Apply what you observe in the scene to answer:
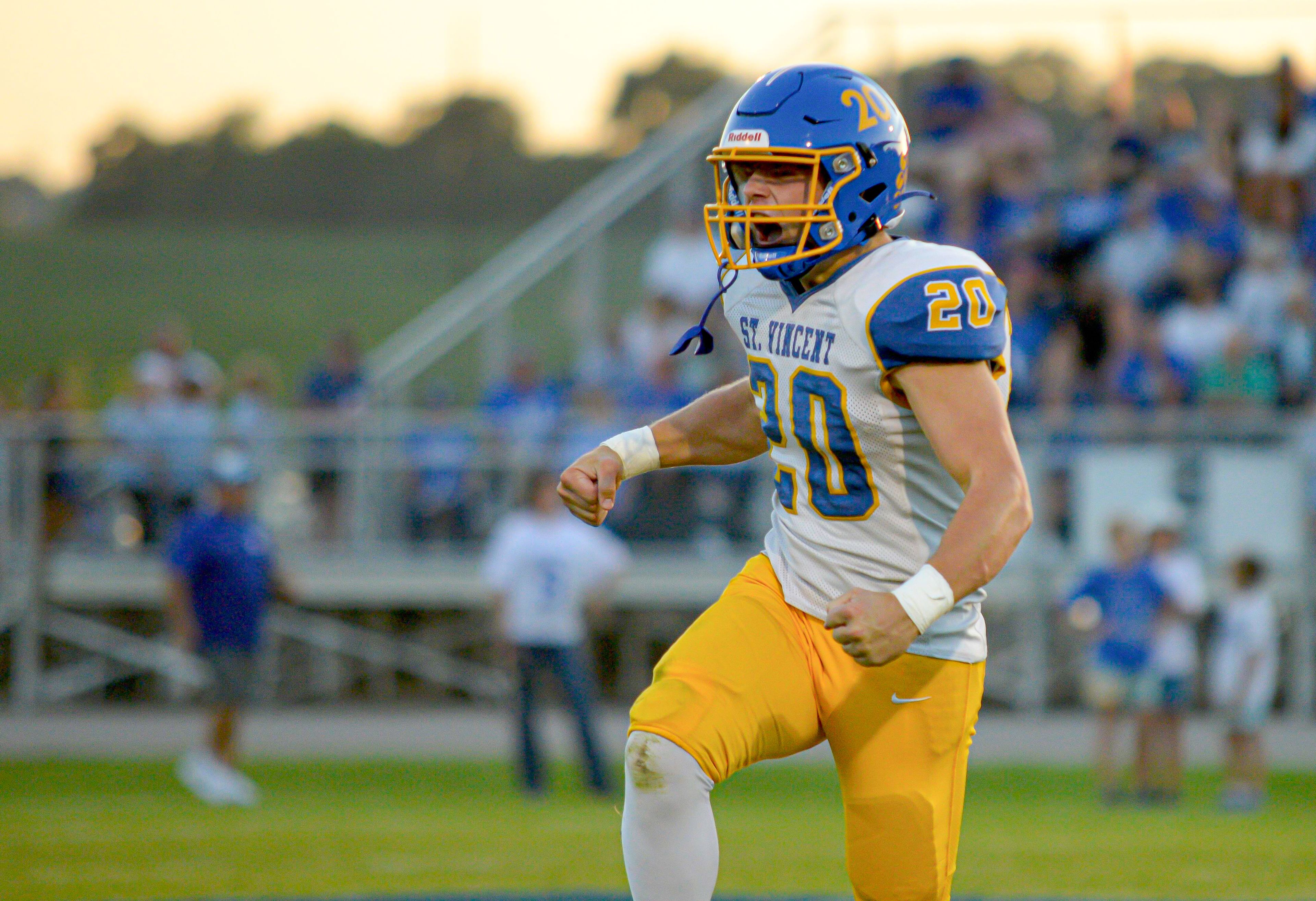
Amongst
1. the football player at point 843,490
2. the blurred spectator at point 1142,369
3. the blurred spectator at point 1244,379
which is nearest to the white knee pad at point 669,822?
the football player at point 843,490

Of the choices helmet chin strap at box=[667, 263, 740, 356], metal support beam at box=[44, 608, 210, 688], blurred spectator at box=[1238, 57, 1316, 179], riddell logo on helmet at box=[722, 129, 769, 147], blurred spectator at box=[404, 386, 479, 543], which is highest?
blurred spectator at box=[1238, 57, 1316, 179]

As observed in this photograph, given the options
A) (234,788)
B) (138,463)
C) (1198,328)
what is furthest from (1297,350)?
(138,463)

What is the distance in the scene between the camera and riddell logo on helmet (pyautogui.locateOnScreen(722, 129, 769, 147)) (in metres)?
3.29

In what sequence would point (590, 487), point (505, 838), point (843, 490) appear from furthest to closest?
point (505, 838) → point (590, 487) → point (843, 490)

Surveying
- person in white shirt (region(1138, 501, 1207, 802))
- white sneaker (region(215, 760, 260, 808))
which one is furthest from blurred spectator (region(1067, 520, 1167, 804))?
white sneaker (region(215, 760, 260, 808))

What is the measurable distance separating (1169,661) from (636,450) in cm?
630

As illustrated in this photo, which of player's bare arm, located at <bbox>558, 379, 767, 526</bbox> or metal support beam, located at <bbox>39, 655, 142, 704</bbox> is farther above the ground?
player's bare arm, located at <bbox>558, 379, 767, 526</bbox>

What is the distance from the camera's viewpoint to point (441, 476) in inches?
473

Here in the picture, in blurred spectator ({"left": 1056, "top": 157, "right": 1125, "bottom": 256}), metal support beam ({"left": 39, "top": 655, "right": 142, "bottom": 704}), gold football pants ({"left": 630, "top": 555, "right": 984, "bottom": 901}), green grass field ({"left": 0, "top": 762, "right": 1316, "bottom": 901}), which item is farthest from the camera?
metal support beam ({"left": 39, "top": 655, "right": 142, "bottom": 704})

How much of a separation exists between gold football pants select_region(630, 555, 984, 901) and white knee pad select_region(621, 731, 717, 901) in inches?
2.4

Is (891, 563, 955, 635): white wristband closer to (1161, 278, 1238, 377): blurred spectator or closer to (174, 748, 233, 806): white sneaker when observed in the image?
(174, 748, 233, 806): white sneaker

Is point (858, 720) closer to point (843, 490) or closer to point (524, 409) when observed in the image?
point (843, 490)

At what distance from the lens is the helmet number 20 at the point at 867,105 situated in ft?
10.9

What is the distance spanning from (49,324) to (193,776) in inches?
989
